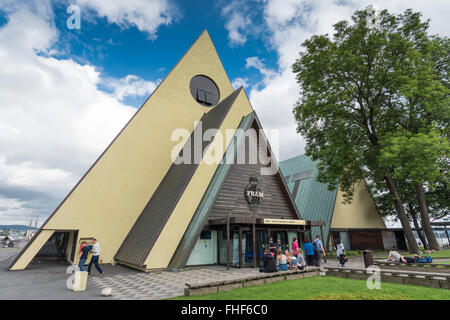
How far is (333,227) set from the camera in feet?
74.4

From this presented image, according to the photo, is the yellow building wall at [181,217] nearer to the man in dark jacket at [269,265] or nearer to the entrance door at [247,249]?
the entrance door at [247,249]

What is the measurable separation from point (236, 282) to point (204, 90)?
19.0 meters

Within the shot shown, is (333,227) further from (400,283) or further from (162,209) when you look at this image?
(162,209)

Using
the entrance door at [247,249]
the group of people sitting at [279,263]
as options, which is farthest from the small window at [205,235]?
the group of people sitting at [279,263]

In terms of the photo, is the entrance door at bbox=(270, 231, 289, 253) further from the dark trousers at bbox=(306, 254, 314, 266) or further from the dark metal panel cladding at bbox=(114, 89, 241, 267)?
the dark metal panel cladding at bbox=(114, 89, 241, 267)

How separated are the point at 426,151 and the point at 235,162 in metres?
11.6

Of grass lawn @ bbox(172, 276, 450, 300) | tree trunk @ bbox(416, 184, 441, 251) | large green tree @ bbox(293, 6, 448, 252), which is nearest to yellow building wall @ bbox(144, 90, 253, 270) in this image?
grass lawn @ bbox(172, 276, 450, 300)

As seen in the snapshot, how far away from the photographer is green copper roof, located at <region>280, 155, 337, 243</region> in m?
22.9

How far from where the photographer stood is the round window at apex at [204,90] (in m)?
22.4

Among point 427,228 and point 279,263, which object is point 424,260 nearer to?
point 279,263

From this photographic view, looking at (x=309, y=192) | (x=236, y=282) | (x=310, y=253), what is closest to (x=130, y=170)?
(x=236, y=282)

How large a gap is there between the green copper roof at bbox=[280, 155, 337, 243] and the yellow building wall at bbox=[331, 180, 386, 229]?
3.36 feet

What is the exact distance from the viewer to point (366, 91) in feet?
59.8
